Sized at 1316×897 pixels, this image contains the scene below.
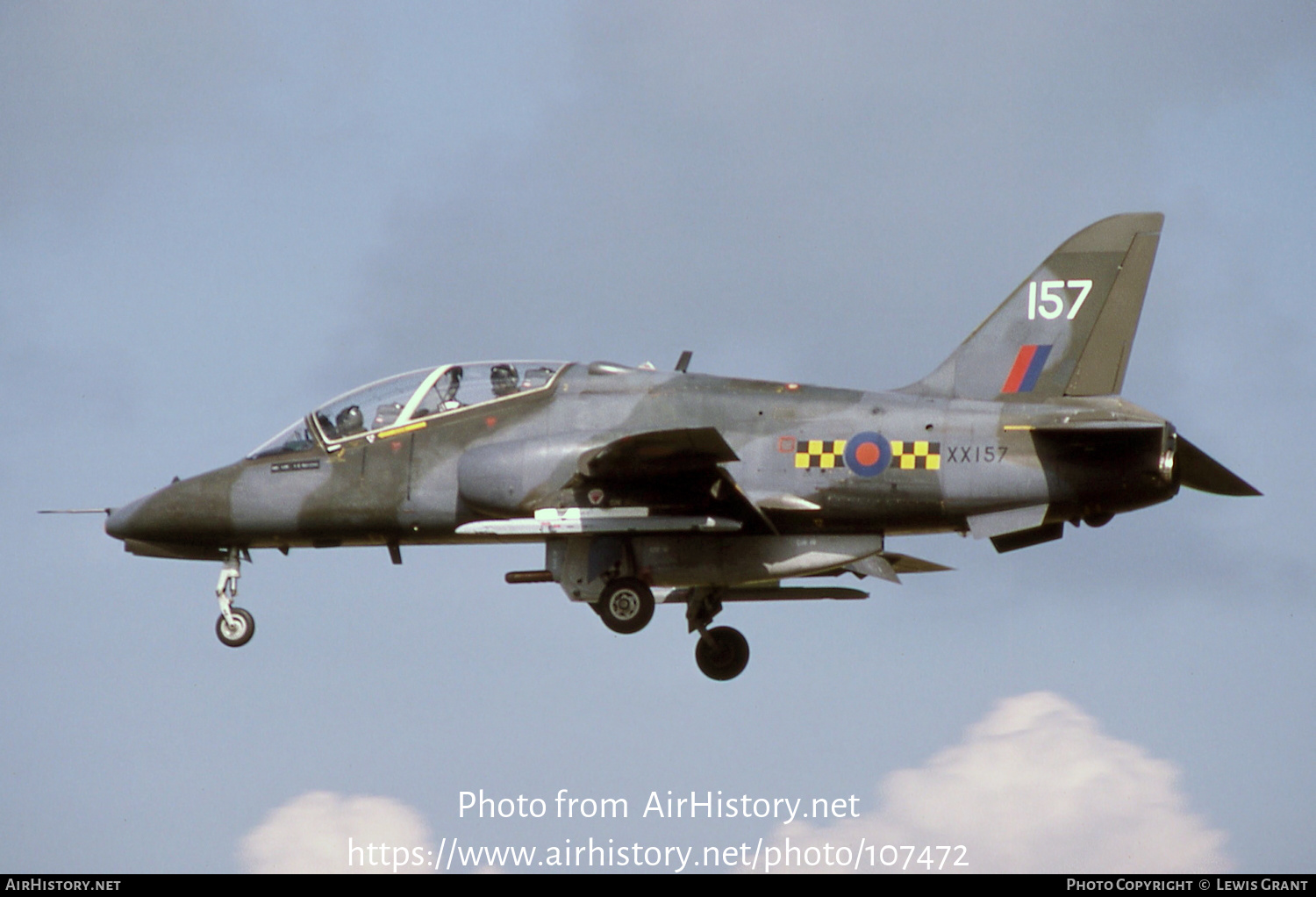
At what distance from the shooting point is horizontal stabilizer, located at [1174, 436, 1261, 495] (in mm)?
23734

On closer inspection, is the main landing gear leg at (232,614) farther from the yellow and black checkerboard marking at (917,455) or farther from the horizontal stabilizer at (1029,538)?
the horizontal stabilizer at (1029,538)

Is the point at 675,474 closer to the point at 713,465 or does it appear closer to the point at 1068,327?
the point at 713,465

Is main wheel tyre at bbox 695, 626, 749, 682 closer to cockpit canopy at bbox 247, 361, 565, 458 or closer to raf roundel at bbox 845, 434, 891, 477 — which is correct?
raf roundel at bbox 845, 434, 891, 477

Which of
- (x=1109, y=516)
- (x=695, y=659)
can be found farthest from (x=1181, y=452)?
(x=695, y=659)

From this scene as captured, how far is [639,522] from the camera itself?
23.9 meters

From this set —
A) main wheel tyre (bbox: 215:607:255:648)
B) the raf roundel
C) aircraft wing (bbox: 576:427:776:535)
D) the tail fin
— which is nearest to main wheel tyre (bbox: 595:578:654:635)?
aircraft wing (bbox: 576:427:776:535)

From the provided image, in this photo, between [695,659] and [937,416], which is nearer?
[937,416]

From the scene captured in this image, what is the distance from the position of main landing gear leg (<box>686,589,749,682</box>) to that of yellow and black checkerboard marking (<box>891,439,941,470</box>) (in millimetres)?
4444

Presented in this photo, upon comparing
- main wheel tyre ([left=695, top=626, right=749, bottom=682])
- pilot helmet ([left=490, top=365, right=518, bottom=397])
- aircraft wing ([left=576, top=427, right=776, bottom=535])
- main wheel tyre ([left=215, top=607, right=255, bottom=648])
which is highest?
pilot helmet ([left=490, top=365, right=518, bottom=397])

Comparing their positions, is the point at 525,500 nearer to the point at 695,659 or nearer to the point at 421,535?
the point at 421,535

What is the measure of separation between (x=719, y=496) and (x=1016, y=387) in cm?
422

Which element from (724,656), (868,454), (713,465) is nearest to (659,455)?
(713,465)

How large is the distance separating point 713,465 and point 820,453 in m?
1.65

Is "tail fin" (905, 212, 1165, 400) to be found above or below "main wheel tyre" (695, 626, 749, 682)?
above
